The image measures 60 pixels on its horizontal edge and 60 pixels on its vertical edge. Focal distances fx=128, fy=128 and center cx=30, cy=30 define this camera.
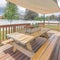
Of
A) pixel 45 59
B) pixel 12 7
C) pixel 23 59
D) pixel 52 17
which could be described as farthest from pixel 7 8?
pixel 45 59

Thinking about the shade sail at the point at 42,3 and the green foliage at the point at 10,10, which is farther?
the green foliage at the point at 10,10

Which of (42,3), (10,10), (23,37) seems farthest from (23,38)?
(10,10)

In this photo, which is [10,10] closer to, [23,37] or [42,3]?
[42,3]

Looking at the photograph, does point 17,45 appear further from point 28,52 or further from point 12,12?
point 12,12

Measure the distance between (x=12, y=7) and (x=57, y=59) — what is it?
1931cm

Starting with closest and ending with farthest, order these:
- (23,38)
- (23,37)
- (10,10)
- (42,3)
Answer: (23,38) → (23,37) → (42,3) → (10,10)

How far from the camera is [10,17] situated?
22.2 m

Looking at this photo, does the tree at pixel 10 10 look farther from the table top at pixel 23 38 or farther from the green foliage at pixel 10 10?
the table top at pixel 23 38

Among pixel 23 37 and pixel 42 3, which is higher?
pixel 42 3

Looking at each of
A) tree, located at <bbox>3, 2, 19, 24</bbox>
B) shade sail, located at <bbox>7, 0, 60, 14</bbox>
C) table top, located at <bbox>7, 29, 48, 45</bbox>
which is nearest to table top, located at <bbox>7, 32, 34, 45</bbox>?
table top, located at <bbox>7, 29, 48, 45</bbox>

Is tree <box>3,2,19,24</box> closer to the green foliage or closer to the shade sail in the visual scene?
the green foliage

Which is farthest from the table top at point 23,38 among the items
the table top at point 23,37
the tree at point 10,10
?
the tree at point 10,10

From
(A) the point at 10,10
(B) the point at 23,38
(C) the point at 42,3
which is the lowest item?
(B) the point at 23,38

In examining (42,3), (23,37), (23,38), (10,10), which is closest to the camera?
(23,38)
